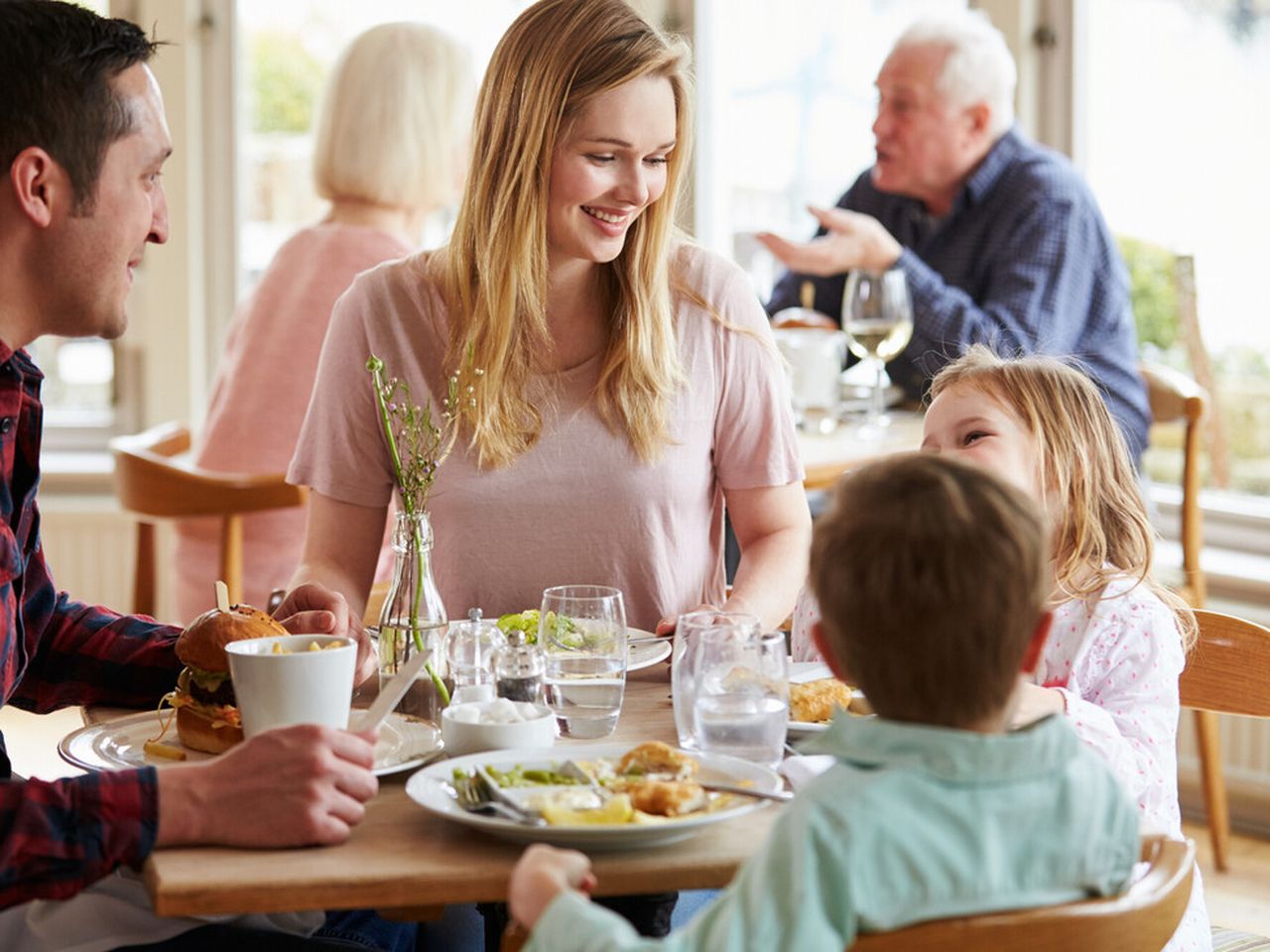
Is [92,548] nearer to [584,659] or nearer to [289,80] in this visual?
[289,80]

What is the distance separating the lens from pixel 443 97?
10.8 feet

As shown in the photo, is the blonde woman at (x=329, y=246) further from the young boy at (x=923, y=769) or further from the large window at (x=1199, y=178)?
the young boy at (x=923, y=769)

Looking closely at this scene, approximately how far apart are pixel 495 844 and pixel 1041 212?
2637 millimetres

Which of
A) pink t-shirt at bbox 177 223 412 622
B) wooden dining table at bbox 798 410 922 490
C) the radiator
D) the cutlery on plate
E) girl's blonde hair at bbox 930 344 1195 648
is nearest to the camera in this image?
the cutlery on plate

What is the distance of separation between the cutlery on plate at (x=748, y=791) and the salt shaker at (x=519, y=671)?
0.24 metres

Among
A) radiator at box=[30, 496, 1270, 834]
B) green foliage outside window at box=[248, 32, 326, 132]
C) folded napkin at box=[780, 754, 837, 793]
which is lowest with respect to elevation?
radiator at box=[30, 496, 1270, 834]

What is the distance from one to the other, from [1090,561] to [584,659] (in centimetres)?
65

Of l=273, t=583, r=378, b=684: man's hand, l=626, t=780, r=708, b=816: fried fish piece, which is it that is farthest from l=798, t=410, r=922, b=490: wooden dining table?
l=626, t=780, r=708, b=816: fried fish piece

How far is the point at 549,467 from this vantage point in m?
2.08

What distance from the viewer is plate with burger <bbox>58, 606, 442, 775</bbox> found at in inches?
58.8

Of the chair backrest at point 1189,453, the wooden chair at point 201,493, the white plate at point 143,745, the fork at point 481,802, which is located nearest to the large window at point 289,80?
the wooden chair at point 201,493

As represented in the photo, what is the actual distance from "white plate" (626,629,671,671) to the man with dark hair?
28cm

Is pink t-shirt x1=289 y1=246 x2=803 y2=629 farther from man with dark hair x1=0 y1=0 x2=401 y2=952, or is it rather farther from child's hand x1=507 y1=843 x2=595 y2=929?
child's hand x1=507 y1=843 x2=595 y2=929

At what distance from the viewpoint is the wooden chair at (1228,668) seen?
1.84m
